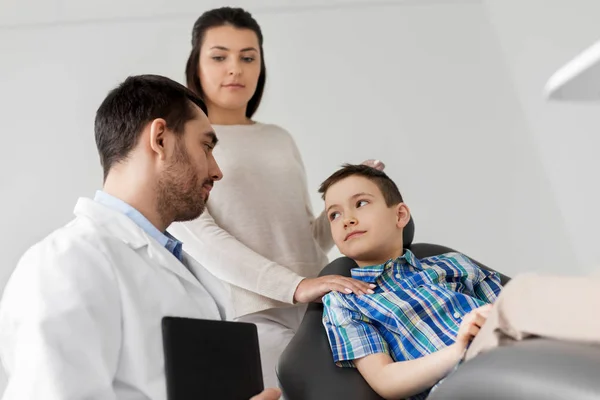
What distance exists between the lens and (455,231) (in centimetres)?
260

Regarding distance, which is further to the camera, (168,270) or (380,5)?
(380,5)

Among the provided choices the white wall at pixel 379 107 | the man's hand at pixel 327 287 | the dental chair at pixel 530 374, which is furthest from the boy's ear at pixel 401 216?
the white wall at pixel 379 107

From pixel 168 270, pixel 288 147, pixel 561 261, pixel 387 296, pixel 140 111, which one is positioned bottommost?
pixel 561 261

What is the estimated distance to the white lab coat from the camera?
34.7 inches

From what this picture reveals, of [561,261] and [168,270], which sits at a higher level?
[168,270]

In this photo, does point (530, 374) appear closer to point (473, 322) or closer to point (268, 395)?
point (473, 322)

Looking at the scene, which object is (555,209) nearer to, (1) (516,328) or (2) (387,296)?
(2) (387,296)

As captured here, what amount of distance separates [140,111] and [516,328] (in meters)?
0.77

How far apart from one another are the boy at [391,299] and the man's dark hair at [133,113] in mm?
394

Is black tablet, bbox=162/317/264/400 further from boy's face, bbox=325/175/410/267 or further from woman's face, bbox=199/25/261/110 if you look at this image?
woman's face, bbox=199/25/261/110

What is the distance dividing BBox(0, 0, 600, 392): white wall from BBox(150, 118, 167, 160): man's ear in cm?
133

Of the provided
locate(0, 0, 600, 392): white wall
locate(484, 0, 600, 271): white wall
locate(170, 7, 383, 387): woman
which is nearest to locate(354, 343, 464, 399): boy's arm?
locate(170, 7, 383, 387): woman

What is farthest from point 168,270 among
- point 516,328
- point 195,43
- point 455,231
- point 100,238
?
point 455,231

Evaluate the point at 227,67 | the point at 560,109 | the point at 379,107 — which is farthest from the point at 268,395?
the point at 560,109
